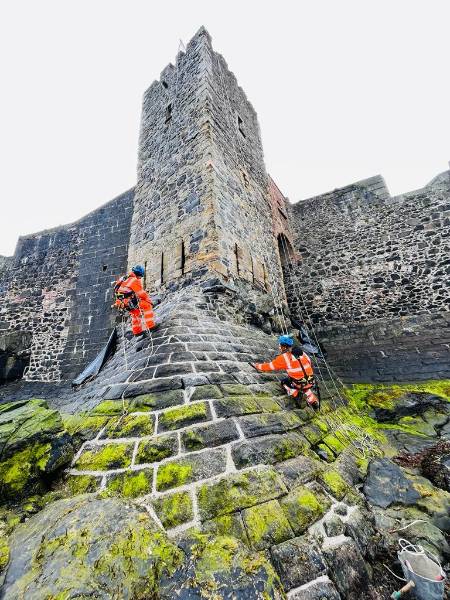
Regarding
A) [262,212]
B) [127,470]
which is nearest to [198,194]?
[262,212]

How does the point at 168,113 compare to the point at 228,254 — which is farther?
the point at 168,113

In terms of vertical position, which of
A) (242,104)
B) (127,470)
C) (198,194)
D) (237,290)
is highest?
(242,104)

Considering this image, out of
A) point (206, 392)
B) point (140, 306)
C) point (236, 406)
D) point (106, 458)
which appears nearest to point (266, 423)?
point (236, 406)

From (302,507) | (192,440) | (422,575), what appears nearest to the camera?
(422,575)

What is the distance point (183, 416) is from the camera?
2.48 m

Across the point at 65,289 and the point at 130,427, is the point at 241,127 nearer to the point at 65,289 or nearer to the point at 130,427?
the point at 65,289

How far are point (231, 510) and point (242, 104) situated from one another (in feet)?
37.3

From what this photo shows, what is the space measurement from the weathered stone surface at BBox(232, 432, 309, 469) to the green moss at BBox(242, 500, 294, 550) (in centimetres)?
33

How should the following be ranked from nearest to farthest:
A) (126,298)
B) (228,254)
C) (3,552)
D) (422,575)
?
(3,552) → (422,575) → (126,298) → (228,254)

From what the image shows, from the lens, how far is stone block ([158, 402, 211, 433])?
239 centimetres

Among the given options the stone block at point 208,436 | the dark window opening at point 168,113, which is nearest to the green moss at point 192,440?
the stone block at point 208,436

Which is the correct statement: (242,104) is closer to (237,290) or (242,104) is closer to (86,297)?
(237,290)

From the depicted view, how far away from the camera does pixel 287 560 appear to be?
1.58m

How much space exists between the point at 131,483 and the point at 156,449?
287mm
